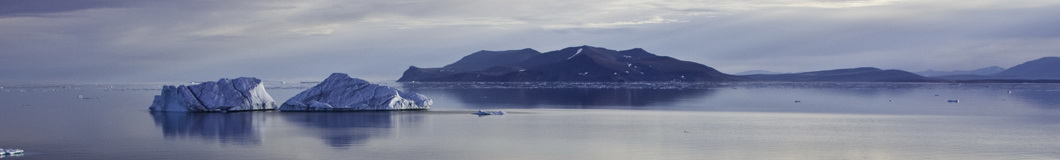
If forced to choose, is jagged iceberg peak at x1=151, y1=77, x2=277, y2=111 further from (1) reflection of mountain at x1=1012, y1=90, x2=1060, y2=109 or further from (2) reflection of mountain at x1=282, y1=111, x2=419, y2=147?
(1) reflection of mountain at x1=1012, y1=90, x2=1060, y2=109

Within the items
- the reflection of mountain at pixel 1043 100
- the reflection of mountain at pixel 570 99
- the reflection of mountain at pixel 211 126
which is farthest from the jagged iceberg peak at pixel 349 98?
the reflection of mountain at pixel 1043 100

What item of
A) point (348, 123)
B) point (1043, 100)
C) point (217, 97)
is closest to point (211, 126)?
point (348, 123)

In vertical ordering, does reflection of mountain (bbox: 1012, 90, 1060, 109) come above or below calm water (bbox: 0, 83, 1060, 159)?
above

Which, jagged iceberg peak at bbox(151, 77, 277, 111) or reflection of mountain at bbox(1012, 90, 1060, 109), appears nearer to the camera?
jagged iceberg peak at bbox(151, 77, 277, 111)

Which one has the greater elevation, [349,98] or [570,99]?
[349,98]

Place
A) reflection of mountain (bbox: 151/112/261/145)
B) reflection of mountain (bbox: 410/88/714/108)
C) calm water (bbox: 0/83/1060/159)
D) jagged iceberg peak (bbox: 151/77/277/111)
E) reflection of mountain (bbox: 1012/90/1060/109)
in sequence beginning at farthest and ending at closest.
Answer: reflection of mountain (bbox: 410/88/714/108)
reflection of mountain (bbox: 1012/90/1060/109)
jagged iceberg peak (bbox: 151/77/277/111)
reflection of mountain (bbox: 151/112/261/145)
calm water (bbox: 0/83/1060/159)

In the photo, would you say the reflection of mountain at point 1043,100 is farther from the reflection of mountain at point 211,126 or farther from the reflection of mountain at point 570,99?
the reflection of mountain at point 211,126

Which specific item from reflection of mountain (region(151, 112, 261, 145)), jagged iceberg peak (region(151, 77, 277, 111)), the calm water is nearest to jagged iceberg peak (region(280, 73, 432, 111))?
jagged iceberg peak (region(151, 77, 277, 111))

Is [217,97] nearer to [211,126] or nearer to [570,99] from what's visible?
[211,126]
